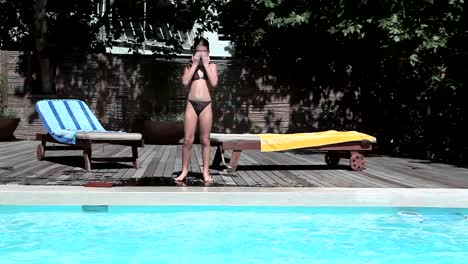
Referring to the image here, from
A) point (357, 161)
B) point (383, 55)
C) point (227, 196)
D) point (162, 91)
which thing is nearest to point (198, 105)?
point (227, 196)

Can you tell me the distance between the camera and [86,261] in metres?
4.76

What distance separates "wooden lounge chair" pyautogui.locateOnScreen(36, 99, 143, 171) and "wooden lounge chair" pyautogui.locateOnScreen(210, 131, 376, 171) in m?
1.18

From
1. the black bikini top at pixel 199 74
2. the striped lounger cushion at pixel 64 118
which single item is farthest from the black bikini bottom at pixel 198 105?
the striped lounger cushion at pixel 64 118

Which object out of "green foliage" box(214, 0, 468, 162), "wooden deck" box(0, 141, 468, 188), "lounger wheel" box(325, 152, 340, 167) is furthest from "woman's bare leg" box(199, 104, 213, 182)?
"green foliage" box(214, 0, 468, 162)

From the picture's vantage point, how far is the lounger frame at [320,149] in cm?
870

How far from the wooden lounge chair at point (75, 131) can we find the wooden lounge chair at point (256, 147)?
1183 mm

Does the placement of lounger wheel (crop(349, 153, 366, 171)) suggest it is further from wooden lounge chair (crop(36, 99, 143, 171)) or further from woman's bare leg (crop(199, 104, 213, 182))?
wooden lounge chair (crop(36, 99, 143, 171))

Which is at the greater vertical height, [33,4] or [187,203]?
[33,4]

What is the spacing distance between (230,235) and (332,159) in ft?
15.1

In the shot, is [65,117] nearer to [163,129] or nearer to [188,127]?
[188,127]

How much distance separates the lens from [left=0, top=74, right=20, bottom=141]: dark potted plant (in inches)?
575

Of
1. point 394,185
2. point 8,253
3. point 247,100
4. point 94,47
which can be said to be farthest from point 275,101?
point 8,253

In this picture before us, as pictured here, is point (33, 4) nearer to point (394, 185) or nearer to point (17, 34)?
point (17, 34)

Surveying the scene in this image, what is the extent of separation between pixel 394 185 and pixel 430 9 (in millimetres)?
5246
